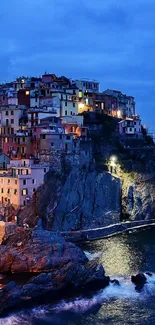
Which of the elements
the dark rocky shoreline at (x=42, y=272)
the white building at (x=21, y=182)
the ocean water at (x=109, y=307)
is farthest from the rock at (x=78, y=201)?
the ocean water at (x=109, y=307)

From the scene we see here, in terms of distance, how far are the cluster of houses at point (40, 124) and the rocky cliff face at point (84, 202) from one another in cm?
318

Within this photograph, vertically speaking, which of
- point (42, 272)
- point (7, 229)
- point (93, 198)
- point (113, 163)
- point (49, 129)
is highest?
point (49, 129)

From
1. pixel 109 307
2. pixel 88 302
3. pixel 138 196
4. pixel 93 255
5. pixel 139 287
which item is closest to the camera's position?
pixel 109 307

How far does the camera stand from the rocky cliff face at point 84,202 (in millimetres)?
64125

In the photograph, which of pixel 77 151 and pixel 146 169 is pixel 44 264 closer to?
pixel 77 151

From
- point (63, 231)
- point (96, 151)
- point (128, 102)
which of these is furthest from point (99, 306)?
point (128, 102)

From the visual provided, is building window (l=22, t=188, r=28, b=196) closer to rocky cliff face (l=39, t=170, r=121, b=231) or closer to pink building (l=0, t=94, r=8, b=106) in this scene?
rocky cliff face (l=39, t=170, r=121, b=231)

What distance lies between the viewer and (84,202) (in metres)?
67.9

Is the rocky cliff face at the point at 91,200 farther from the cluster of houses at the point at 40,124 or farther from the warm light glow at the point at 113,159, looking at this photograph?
the cluster of houses at the point at 40,124

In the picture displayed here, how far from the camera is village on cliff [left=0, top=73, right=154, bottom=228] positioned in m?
63.5

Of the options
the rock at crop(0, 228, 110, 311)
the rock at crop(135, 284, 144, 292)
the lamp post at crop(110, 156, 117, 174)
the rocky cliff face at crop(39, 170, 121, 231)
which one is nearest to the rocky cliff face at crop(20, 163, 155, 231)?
the rocky cliff face at crop(39, 170, 121, 231)

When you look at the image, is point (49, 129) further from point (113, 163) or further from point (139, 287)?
point (139, 287)

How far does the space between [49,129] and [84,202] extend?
10137mm

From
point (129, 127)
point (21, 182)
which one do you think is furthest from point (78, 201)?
point (129, 127)
